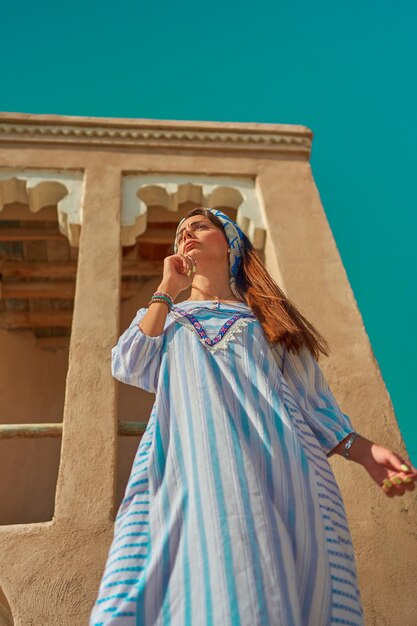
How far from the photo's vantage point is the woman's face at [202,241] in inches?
92.6

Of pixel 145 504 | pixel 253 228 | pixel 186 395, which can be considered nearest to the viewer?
pixel 145 504

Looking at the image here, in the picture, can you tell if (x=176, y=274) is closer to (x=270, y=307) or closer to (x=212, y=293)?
(x=212, y=293)

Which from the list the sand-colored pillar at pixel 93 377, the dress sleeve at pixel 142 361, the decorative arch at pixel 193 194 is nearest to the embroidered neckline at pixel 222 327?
the dress sleeve at pixel 142 361

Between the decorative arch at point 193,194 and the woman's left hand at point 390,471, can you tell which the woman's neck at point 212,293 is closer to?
the woman's left hand at point 390,471

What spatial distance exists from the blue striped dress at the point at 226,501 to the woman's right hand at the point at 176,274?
0.14m

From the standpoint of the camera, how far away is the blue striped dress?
4.47 feet

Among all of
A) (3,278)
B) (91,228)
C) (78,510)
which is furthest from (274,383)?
(3,278)

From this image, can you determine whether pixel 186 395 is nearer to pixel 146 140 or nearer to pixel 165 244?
pixel 146 140

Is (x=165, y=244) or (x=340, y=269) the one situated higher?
(x=165, y=244)

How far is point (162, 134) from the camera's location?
5129 mm

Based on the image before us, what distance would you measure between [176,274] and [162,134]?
327 cm

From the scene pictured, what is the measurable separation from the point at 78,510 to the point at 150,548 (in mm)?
1329

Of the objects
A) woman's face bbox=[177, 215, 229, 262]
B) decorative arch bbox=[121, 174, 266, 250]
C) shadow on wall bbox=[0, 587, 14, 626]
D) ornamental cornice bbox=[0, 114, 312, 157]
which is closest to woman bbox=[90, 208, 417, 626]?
woman's face bbox=[177, 215, 229, 262]

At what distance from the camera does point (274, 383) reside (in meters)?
1.89
